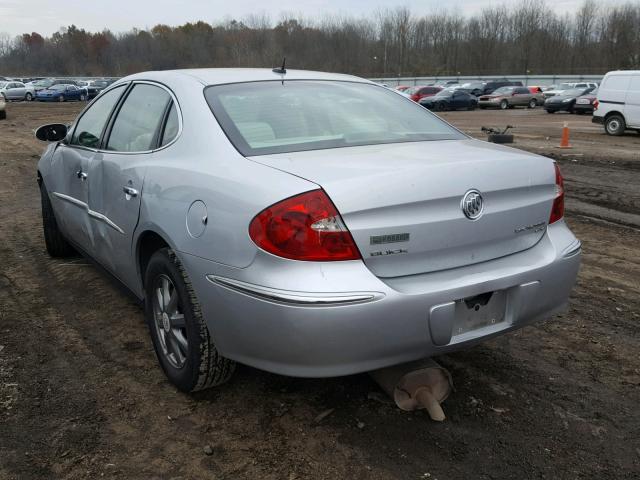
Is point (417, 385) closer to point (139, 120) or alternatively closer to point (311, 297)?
point (311, 297)

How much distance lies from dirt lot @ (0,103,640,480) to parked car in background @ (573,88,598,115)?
2875cm

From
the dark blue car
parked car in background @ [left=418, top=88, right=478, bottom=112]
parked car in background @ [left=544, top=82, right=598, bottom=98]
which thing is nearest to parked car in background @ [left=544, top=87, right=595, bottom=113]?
parked car in background @ [left=544, top=82, right=598, bottom=98]

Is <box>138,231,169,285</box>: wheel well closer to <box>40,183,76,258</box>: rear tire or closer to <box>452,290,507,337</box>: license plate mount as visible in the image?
<box>452,290,507,337</box>: license plate mount

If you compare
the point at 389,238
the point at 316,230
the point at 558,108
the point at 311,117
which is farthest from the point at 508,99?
the point at 316,230

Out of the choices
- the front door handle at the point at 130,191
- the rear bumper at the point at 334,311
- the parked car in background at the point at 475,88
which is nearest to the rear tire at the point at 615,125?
the rear bumper at the point at 334,311

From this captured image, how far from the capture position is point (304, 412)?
115 inches

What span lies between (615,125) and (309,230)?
1857 cm

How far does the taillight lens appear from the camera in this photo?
2.34 m

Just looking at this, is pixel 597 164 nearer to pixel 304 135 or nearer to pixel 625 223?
pixel 625 223

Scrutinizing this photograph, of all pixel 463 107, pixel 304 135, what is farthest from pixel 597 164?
pixel 463 107

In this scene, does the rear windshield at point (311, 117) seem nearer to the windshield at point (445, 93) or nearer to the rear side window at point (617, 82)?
the rear side window at point (617, 82)

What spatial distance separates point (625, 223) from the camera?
6992 mm

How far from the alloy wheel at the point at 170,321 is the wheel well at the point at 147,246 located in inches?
7.2

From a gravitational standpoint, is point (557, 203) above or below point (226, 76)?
below
